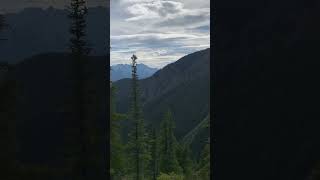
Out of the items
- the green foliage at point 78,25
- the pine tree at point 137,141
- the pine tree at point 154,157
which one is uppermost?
the green foliage at point 78,25

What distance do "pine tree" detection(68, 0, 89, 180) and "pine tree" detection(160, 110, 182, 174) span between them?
3148cm

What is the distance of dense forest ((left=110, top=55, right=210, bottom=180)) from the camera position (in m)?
27.7

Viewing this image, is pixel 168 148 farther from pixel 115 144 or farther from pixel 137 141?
pixel 115 144

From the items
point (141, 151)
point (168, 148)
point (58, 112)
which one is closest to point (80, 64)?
point (58, 112)

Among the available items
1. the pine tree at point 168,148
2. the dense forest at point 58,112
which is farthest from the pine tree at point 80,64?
the pine tree at point 168,148

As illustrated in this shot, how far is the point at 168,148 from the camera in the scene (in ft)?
165

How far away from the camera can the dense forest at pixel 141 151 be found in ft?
90.8

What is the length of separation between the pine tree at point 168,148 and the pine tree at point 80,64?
103 ft

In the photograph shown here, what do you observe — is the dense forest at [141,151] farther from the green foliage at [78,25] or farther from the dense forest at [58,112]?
the green foliage at [78,25]

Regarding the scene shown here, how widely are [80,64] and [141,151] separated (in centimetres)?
2440
